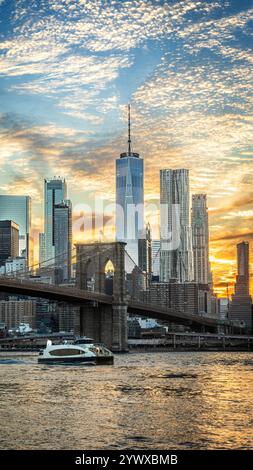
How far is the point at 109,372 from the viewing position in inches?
2142

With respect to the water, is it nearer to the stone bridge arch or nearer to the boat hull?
the boat hull

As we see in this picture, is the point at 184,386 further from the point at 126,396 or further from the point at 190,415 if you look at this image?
the point at 190,415

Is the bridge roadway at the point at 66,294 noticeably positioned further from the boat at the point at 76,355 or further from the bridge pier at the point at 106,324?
the boat at the point at 76,355

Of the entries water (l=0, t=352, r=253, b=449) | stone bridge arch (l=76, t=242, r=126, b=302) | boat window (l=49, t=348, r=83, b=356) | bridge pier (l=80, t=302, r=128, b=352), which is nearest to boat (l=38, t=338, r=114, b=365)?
boat window (l=49, t=348, r=83, b=356)

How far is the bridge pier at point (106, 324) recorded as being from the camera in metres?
92.8

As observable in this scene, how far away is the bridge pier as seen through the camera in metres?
92.8

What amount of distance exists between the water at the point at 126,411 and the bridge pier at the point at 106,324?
41512 millimetres

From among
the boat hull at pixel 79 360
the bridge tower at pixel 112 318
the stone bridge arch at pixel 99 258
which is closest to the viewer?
the boat hull at pixel 79 360

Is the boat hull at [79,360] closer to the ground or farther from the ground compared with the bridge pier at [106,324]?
closer to the ground

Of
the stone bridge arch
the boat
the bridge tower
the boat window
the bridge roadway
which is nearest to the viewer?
the boat

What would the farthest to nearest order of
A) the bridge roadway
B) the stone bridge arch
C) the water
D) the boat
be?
the stone bridge arch
the bridge roadway
the boat
the water

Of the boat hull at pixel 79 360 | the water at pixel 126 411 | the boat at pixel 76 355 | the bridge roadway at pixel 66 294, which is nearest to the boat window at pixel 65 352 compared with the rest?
the boat at pixel 76 355

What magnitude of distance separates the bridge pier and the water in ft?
136
